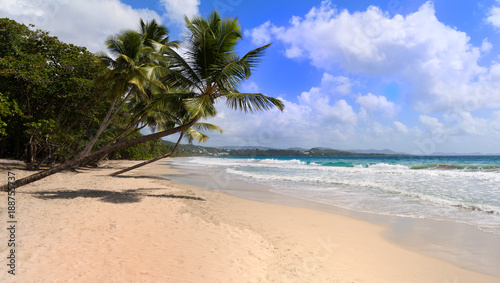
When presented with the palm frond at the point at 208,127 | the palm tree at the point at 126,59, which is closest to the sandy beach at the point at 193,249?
the palm tree at the point at 126,59

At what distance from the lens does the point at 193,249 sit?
3883 millimetres

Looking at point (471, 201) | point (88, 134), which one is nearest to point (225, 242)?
point (471, 201)

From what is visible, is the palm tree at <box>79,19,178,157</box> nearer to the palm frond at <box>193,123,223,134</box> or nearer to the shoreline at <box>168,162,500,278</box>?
the palm frond at <box>193,123,223,134</box>

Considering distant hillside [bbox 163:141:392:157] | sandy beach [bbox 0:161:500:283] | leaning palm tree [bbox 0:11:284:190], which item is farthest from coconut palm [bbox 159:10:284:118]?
distant hillside [bbox 163:141:392:157]

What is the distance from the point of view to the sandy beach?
3037mm

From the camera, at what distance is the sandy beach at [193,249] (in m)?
3.04

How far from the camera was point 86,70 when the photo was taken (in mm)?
12500

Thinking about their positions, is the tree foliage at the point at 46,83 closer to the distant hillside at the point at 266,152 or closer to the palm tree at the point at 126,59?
the palm tree at the point at 126,59

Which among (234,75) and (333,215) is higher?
(234,75)

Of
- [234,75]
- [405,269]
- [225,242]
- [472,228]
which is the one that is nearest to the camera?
[405,269]

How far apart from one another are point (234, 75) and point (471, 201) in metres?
9.92

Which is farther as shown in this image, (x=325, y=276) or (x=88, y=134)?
(x=88, y=134)

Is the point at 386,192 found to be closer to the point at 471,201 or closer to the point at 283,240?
the point at 471,201

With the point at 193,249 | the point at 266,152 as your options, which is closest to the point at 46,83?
the point at 193,249
